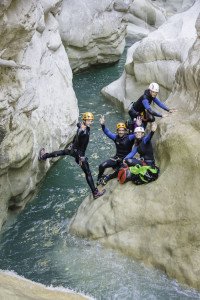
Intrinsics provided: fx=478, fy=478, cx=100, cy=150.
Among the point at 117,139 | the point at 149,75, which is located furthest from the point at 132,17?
the point at 117,139

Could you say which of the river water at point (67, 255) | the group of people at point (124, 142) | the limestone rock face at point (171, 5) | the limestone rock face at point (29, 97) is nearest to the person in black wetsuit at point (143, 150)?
the group of people at point (124, 142)

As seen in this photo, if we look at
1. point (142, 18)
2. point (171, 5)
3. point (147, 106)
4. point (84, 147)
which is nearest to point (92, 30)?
point (142, 18)

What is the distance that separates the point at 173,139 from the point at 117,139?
241 cm

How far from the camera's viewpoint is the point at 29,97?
12.9 metres

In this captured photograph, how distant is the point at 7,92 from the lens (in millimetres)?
11227

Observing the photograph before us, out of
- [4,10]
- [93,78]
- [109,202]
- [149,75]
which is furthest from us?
[93,78]

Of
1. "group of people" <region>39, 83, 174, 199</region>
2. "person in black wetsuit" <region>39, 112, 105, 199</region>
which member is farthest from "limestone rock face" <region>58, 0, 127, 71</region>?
"person in black wetsuit" <region>39, 112, 105, 199</region>

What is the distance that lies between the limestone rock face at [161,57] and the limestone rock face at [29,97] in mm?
3859

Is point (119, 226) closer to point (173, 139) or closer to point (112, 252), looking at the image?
point (112, 252)

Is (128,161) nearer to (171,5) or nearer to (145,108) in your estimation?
(145,108)

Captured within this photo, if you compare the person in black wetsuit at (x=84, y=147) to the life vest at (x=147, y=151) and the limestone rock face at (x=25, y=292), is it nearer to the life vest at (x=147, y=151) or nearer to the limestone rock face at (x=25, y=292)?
the life vest at (x=147, y=151)

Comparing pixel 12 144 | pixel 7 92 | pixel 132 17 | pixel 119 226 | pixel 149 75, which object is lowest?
pixel 132 17

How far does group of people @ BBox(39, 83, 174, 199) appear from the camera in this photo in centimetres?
1174

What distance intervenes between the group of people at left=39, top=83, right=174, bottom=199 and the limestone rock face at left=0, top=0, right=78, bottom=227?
1.08 metres
